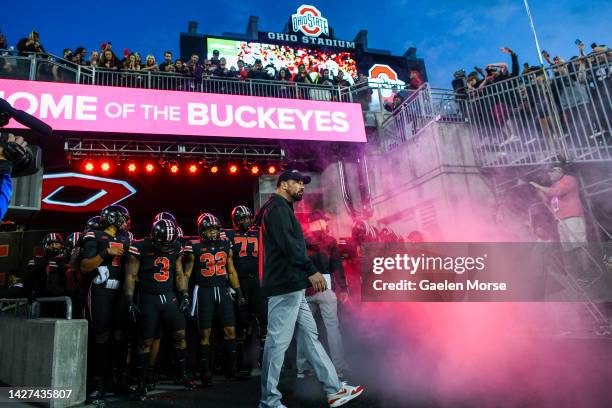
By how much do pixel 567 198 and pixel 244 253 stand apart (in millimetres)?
6352

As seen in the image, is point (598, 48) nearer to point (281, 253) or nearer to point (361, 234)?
point (361, 234)

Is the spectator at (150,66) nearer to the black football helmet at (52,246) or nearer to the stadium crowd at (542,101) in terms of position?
the black football helmet at (52,246)

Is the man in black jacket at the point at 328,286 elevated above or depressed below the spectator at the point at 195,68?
below

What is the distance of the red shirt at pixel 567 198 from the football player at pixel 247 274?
6.02m

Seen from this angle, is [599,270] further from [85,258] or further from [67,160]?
[67,160]

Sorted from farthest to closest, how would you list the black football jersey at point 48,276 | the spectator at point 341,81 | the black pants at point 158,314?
the spectator at point 341,81 < the black football jersey at point 48,276 < the black pants at point 158,314

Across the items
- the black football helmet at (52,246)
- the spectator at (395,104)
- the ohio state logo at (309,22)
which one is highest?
the ohio state logo at (309,22)

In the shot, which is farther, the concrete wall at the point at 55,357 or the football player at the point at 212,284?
the football player at the point at 212,284

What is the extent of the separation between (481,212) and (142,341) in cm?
792

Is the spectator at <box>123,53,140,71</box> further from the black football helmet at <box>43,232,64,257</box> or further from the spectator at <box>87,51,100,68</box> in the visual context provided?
the black football helmet at <box>43,232,64,257</box>

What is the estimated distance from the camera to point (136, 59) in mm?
12227

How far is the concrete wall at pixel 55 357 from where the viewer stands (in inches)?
162

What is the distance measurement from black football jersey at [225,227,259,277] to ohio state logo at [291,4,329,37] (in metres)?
28.9

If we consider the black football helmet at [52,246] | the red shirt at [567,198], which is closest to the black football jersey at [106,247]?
the black football helmet at [52,246]
